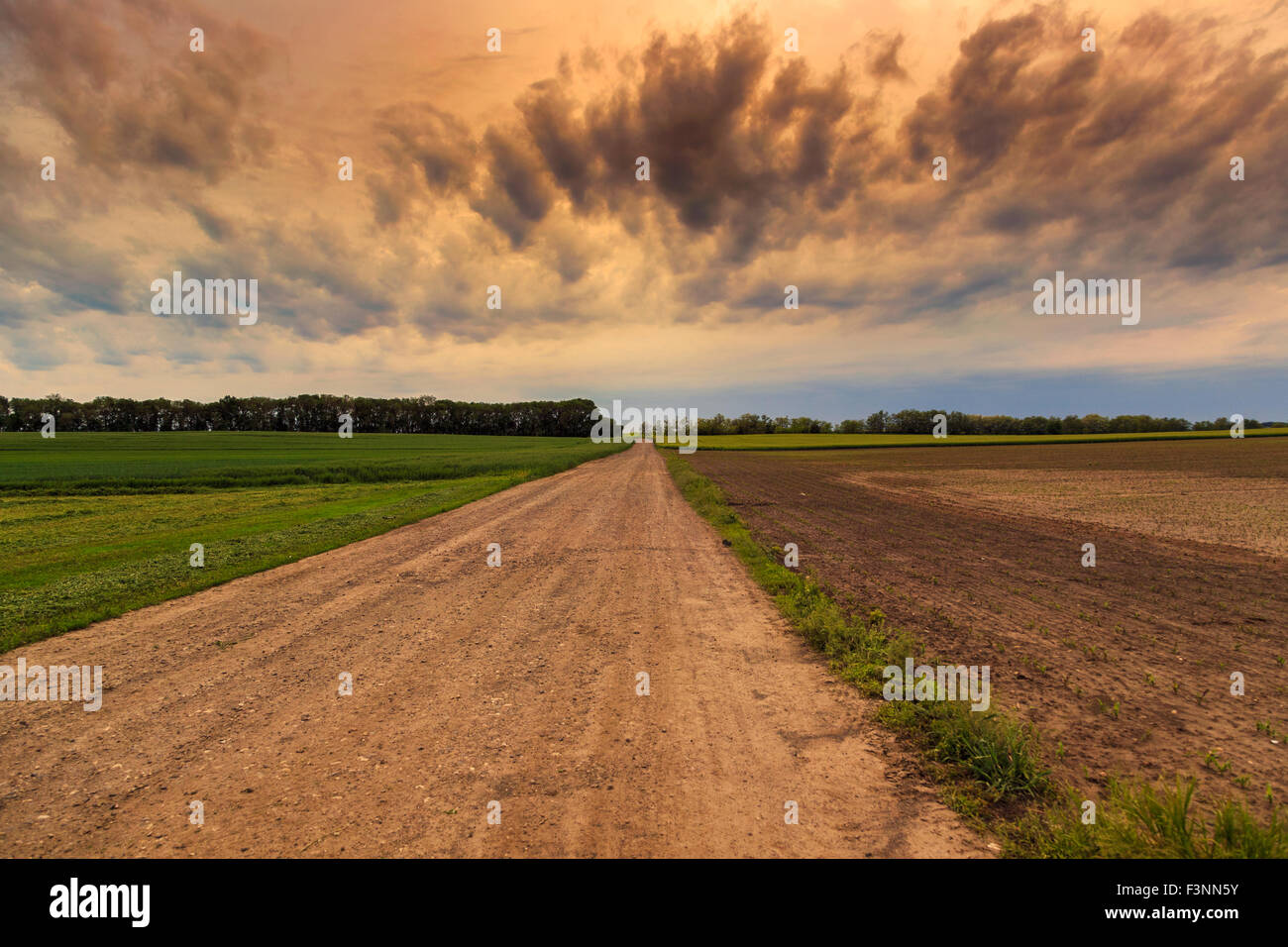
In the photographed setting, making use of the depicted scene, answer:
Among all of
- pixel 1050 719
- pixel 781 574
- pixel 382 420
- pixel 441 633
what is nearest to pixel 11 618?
pixel 441 633

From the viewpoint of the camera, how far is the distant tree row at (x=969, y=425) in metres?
133

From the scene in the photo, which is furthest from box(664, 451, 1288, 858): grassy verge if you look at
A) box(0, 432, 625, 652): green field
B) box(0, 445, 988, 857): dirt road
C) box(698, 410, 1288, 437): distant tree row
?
box(698, 410, 1288, 437): distant tree row

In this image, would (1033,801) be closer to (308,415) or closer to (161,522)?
(161,522)

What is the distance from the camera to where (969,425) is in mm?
144625

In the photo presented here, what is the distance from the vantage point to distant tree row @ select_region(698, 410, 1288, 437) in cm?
13300

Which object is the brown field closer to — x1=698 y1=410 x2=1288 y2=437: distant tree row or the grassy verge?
the grassy verge

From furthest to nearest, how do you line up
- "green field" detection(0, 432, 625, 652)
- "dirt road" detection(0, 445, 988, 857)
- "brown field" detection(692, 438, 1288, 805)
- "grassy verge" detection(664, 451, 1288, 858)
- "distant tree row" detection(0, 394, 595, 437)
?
1. "distant tree row" detection(0, 394, 595, 437)
2. "green field" detection(0, 432, 625, 652)
3. "brown field" detection(692, 438, 1288, 805)
4. "dirt road" detection(0, 445, 988, 857)
5. "grassy verge" detection(664, 451, 1288, 858)

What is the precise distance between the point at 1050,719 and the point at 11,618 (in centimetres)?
1411

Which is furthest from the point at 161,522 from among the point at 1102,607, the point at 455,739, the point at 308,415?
the point at 308,415

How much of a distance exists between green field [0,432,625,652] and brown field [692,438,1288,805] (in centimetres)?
1257

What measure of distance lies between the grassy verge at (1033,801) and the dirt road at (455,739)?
1.11ft

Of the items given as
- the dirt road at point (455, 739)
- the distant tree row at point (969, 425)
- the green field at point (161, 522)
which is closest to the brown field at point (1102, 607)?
the dirt road at point (455, 739)

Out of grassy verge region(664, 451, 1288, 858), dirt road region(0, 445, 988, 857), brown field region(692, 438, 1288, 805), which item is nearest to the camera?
grassy verge region(664, 451, 1288, 858)
